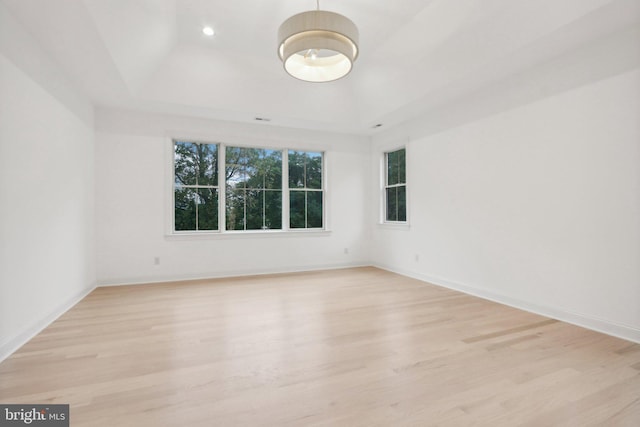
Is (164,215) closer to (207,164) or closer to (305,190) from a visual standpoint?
(207,164)

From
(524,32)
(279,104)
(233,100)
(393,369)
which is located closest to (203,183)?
(233,100)

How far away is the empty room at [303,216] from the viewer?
1.89m

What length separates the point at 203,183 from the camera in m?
5.17

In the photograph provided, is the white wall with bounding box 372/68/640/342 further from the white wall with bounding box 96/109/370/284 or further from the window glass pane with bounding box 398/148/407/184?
the white wall with bounding box 96/109/370/284

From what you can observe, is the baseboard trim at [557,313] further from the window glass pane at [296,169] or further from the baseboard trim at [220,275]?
the window glass pane at [296,169]

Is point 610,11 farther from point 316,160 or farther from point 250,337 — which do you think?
point 316,160

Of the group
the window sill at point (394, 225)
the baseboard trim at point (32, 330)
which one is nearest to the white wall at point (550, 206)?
the window sill at point (394, 225)

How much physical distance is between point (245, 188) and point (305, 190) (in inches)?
45.1

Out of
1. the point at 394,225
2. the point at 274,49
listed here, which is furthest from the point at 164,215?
the point at 394,225

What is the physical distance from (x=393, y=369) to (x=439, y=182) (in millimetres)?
3223

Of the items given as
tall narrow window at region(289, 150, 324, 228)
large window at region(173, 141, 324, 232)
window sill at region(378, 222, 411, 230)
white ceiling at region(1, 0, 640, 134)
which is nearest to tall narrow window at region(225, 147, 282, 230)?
large window at region(173, 141, 324, 232)

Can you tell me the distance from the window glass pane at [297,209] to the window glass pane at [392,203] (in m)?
1.65

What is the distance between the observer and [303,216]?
5.88m

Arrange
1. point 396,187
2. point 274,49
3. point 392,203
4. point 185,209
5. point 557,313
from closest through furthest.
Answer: point 557,313 < point 274,49 < point 185,209 < point 396,187 < point 392,203
